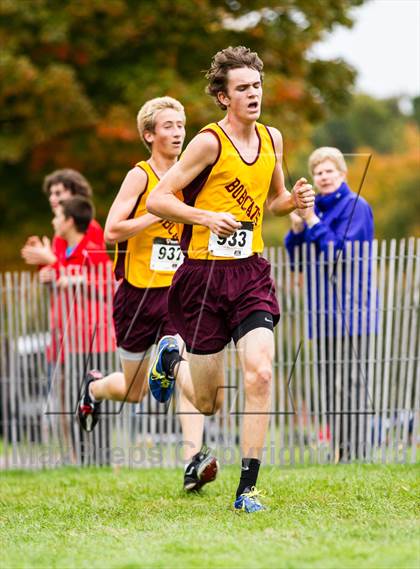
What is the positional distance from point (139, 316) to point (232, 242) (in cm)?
152

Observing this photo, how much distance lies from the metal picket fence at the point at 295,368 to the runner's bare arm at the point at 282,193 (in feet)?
6.41

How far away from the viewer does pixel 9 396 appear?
1062 cm

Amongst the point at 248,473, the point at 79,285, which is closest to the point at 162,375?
the point at 248,473

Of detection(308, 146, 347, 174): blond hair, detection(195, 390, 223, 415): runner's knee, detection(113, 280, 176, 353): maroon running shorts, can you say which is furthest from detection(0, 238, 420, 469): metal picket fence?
detection(195, 390, 223, 415): runner's knee

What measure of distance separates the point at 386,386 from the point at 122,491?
2.28 meters

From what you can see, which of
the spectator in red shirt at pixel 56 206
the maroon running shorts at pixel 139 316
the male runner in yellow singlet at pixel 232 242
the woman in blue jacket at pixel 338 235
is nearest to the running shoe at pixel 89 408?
the maroon running shorts at pixel 139 316

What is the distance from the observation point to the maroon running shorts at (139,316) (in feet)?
24.6

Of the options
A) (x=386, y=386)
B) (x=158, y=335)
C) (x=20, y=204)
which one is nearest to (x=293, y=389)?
(x=386, y=386)

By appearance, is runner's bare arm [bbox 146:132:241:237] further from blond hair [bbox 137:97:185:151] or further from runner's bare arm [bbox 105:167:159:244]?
blond hair [bbox 137:97:185:151]

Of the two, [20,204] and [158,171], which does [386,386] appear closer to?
[158,171]

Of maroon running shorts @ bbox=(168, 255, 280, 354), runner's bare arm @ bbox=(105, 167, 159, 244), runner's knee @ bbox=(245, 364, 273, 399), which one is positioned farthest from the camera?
runner's bare arm @ bbox=(105, 167, 159, 244)

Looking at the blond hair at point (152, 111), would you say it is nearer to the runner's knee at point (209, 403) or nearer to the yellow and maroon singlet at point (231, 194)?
the yellow and maroon singlet at point (231, 194)

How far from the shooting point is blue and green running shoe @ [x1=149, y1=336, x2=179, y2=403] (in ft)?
23.4

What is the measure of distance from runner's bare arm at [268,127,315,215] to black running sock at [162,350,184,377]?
41.3 inches
